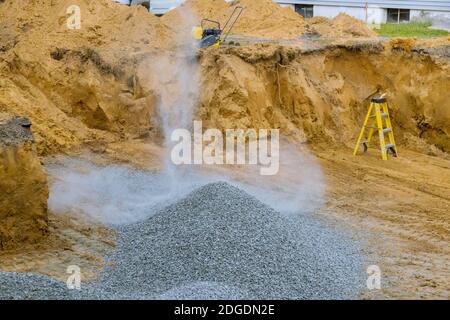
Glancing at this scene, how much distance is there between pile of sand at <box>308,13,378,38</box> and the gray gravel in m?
8.83

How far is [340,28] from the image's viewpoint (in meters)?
19.7

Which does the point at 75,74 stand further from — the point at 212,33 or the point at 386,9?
the point at 386,9

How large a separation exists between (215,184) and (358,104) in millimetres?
7521

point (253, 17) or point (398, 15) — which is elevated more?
point (398, 15)

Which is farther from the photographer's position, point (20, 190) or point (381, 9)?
point (381, 9)

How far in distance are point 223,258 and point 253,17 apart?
38.7 feet

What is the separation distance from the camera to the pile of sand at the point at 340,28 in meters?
19.3

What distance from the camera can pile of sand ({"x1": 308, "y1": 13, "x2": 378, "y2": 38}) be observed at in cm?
1931

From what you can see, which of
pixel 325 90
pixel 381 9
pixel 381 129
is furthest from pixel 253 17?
pixel 381 9

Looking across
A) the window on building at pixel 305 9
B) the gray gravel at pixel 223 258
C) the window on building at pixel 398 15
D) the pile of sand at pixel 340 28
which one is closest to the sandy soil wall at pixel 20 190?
the gray gravel at pixel 223 258

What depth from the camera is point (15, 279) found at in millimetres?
8508

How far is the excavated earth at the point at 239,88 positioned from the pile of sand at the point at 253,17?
113 mm
